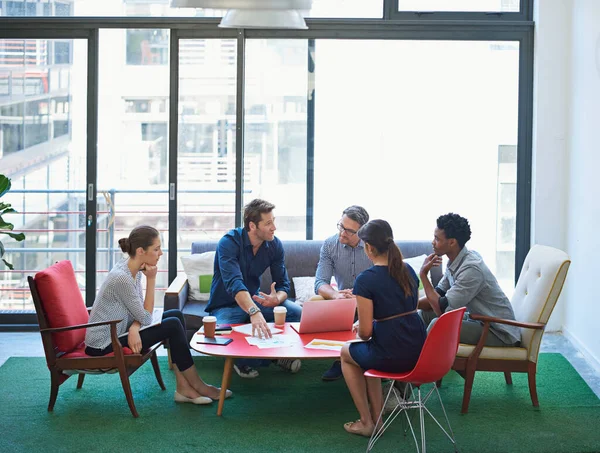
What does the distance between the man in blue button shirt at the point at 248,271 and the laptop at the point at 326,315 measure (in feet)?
1.71

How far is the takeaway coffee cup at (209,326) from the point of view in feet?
14.3

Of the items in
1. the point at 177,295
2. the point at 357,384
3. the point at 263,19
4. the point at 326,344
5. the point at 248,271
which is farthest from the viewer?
the point at 177,295

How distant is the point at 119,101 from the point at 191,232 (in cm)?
129

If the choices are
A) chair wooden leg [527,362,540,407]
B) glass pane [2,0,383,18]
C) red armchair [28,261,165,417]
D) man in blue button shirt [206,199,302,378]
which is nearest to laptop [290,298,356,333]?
man in blue button shirt [206,199,302,378]

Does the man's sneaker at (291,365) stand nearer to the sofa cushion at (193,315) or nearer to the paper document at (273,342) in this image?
the sofa cushion at (193,315)

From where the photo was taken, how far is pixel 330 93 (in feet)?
21.0

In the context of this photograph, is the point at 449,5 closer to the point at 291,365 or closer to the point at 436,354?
the point at 291,365

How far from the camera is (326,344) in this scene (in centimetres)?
428

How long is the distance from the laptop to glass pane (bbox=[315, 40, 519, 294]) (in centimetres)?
195

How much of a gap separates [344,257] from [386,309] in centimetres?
146

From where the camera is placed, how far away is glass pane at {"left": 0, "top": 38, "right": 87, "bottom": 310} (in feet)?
21.0

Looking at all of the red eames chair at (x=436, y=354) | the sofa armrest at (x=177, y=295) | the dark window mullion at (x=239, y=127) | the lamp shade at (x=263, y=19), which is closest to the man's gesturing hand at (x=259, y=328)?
the red eames chair at (x=436, y=354)

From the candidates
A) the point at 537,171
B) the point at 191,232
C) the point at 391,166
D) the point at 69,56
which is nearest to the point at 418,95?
the point at 391,166

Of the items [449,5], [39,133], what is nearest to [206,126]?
[39,133]
